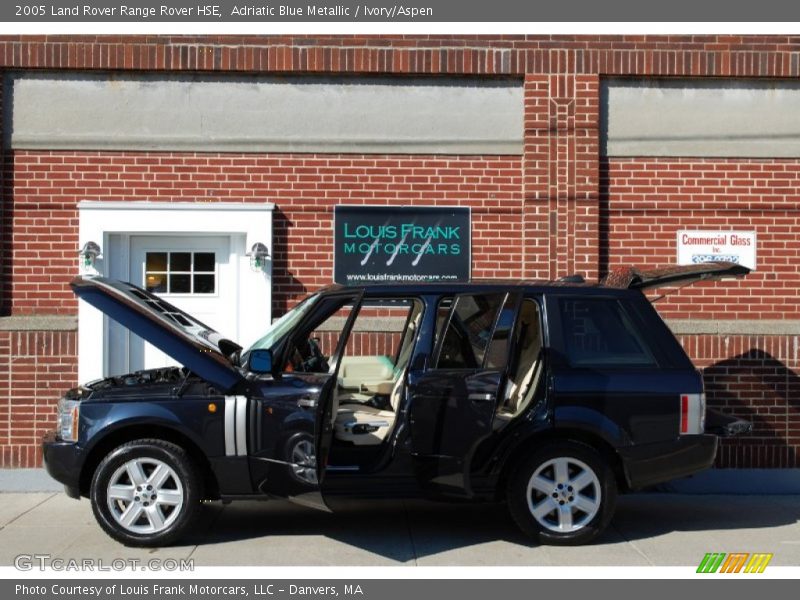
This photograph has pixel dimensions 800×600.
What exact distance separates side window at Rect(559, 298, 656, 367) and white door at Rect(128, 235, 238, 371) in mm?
4118

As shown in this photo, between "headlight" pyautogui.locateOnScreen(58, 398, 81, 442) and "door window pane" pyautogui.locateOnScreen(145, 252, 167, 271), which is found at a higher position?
"door window pane" pyautogui.locateOnScreen(145, 252, 167, 271)

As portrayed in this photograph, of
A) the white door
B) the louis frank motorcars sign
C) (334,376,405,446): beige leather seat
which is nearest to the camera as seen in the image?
(334,376,405,446): beige leather seat

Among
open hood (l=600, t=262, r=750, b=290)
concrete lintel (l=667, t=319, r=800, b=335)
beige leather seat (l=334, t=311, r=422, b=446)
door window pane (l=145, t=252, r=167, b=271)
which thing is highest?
door window pane (l=145, t=252, r=167, b=271)

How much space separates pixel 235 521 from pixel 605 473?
9.59 feet

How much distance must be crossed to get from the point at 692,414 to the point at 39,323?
6.26 meters

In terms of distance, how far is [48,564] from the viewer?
6.67m

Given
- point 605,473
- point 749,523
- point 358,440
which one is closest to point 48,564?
point 358,440

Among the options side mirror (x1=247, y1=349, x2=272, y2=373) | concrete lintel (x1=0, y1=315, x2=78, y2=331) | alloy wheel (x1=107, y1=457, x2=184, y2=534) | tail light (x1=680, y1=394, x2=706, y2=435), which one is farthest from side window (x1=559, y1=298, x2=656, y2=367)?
concrete lintel (x1=0, y1=315, x2=78, y2=331)

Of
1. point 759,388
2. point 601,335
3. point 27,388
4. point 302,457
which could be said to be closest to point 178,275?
point 27,388

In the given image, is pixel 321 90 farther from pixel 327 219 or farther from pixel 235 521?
pixel 235 521

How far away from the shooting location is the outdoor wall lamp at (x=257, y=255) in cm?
996

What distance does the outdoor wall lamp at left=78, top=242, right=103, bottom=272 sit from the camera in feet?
32.4

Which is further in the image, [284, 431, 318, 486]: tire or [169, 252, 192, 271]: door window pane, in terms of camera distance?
[169, 252, 192, 271]: door window pane
